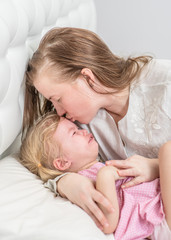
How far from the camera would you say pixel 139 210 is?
112cm

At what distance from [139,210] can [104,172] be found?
17 cm

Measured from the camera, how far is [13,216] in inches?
36.8

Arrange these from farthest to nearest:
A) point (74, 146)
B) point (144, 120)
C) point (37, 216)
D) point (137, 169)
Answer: point (144, 120) < point (74, 146) < point (137, 169) < point (37, 216)

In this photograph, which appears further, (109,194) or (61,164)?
(61,164)

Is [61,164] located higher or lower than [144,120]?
lower

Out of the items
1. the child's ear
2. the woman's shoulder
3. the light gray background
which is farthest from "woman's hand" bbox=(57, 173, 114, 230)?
the light gray background

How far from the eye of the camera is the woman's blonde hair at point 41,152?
4.21ft

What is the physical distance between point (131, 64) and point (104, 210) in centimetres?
67

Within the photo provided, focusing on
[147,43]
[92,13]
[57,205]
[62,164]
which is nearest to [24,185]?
[57,205]

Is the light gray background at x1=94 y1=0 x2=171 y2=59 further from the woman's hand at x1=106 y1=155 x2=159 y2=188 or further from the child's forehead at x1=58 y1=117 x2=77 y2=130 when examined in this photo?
the woman's hand at x1=106 y1=155 x2=159 y2=188

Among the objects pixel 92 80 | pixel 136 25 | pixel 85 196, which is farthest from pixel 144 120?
pixel 136 25

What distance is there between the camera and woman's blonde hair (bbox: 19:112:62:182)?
1.28 meters

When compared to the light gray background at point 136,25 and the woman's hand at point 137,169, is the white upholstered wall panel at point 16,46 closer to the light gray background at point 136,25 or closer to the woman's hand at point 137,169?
the woman's hand at point 137,169

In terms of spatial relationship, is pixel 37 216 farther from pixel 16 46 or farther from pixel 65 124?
pixel 16 46
